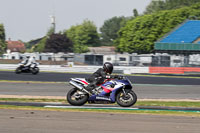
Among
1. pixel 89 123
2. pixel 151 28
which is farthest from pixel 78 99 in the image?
pixel 151 28

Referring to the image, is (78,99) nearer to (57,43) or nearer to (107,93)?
(107,93)

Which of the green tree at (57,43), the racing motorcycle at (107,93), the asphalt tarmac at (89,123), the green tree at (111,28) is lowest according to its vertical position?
the asphalt tarmac at (89,123)

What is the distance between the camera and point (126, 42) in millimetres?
74500

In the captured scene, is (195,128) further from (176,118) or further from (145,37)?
(145,37)

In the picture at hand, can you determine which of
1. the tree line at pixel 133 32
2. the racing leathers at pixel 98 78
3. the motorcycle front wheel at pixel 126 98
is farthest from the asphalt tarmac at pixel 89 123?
the tree line at pixel 133 32

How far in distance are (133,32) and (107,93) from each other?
63149mm

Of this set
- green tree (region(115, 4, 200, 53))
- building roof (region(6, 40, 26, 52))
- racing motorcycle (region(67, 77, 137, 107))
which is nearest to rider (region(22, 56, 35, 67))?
racing motorcycle (region(67, 77, 137, 107))

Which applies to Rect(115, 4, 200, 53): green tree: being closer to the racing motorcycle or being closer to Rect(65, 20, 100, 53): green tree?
Rect(65, 20, 100, 53): green tree

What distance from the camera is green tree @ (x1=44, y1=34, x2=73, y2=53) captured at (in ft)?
326

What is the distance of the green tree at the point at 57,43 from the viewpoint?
9925 cm

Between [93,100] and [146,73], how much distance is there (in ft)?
76.3

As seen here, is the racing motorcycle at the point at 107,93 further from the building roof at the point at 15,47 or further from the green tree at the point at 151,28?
the building roof at the point at 15,47

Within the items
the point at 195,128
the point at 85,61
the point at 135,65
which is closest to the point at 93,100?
the point at 195,128

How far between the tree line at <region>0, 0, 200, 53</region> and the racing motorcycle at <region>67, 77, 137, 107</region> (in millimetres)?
53550
